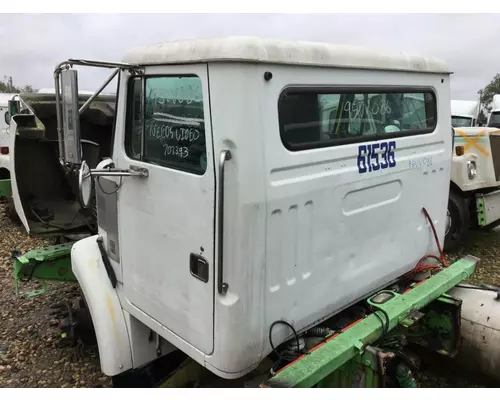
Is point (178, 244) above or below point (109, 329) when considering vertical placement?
above

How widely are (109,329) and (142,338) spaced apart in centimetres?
22

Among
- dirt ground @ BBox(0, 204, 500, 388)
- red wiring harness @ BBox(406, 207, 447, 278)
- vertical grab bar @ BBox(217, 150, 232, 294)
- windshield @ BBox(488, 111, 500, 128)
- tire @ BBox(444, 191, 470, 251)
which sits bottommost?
dirt ground @ BBox(0, 204, 500, 388)

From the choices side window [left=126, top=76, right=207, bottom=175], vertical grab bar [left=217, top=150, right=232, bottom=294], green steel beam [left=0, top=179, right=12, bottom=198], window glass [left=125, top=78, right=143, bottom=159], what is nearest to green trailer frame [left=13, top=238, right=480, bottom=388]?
vertical grab bar [left=217, top=150, right=232, bottom=294]

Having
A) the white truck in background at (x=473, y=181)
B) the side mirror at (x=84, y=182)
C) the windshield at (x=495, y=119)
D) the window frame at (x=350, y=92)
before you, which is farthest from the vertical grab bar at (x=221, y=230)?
the windshield at (x=495, y=119)

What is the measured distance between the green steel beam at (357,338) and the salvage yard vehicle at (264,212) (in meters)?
0.01

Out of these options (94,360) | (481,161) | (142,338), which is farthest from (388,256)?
(481,161)

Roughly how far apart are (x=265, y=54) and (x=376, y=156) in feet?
3.49

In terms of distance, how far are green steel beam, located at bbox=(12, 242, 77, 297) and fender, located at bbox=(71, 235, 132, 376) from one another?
1.00 m

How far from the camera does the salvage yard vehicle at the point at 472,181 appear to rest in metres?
6.17

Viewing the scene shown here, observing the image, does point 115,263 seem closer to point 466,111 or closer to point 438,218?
point 438,218

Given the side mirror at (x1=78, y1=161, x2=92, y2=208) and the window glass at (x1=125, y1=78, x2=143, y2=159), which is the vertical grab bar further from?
the window glass at (x1=125, y1=78, x2=143, y2=159)

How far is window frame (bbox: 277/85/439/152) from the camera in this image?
229cm

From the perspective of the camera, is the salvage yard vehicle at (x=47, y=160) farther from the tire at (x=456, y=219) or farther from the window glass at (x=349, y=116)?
the tire at (x=456, y=219)

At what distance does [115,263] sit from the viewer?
10.1ft
